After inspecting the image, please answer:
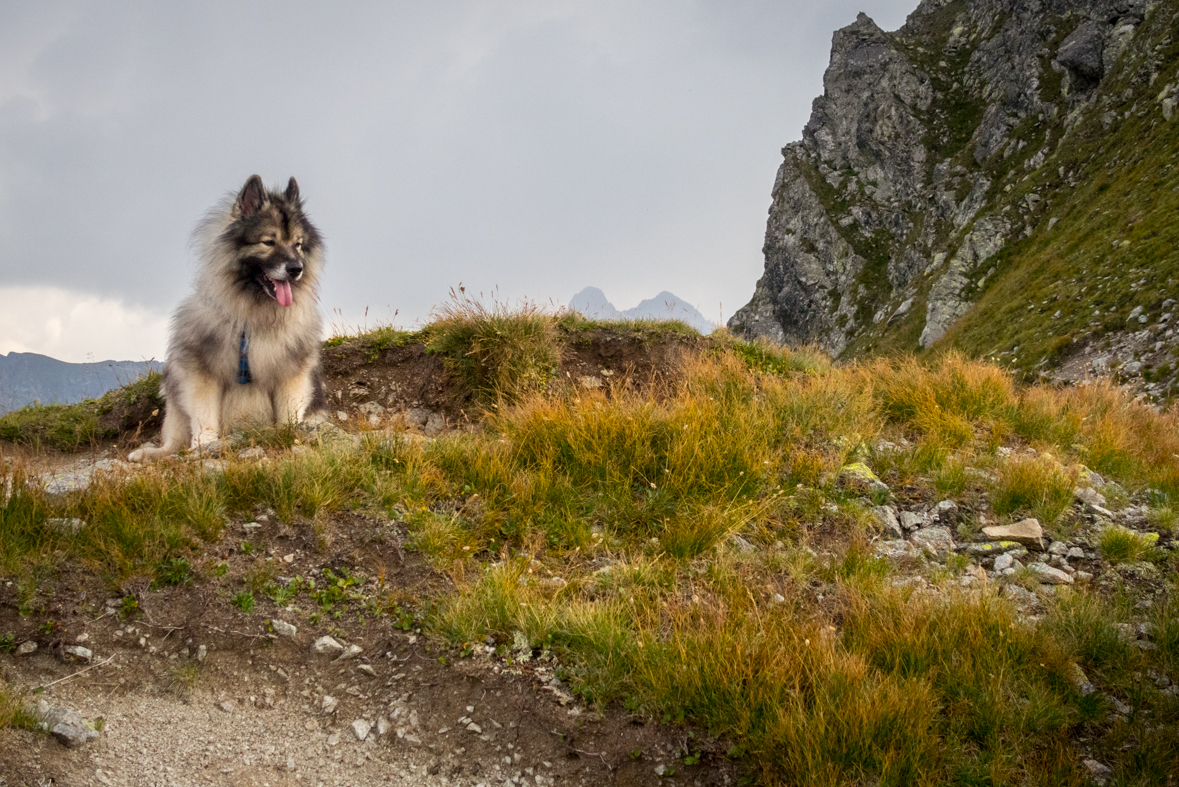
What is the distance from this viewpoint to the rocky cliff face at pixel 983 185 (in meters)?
38.8

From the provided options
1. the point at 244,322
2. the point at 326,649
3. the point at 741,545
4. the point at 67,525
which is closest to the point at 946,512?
the point at 741,545

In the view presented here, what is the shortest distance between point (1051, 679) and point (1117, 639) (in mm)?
640

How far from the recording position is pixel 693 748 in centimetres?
306

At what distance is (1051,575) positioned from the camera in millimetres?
4711

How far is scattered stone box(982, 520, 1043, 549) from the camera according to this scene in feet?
17.0

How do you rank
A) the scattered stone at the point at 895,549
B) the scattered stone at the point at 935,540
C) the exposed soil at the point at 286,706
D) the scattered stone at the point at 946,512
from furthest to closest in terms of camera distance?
the scattered stone at the point at 946,512, the scattered stone at the point at 935,540, the scattered stone at the point at 895,549, the exposed soil at the point at 286,706

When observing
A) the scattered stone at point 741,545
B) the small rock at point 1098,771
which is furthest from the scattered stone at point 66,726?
the small rock at point 1098,771

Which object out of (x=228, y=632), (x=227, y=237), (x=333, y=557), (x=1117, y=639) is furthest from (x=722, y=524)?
(x=227, y=237)

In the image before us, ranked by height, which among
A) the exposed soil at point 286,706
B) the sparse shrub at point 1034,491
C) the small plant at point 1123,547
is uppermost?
the sparse shrub at point 1034,491

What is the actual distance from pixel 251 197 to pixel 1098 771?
7.94 metres

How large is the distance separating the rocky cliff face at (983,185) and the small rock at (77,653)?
15939 mm

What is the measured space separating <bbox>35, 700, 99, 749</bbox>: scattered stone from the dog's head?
427 cm

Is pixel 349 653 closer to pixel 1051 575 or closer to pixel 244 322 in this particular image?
pixel 244 322

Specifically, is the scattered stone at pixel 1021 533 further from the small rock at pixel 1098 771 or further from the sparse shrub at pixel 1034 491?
the small rock at pixel 1098 771
